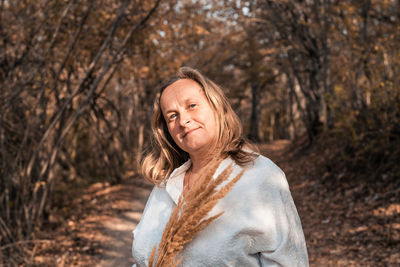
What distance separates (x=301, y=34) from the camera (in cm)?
1084

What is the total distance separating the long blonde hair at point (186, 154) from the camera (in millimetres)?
1508

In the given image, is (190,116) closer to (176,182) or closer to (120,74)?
(176,182)

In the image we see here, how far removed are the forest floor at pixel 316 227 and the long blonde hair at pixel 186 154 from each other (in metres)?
2.31

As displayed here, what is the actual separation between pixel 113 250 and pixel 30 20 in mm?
3646

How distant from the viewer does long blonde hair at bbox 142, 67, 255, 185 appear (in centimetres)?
151

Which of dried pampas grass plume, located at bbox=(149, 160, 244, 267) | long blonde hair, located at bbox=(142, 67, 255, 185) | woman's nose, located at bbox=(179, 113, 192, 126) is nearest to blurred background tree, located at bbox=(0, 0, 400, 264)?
long blonde hair, located at bbox=(142, 67, 255, 185)

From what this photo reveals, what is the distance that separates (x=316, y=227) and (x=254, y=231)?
16.1 feet

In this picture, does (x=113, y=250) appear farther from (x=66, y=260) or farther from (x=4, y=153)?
(x=4, y=153)

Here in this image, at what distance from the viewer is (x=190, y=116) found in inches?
59.1

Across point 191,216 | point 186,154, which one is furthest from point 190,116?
point 191,216

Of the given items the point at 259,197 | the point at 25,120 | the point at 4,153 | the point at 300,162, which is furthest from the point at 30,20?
the point at 300,162

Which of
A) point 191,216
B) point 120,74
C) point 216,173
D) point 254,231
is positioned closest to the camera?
point 191,216

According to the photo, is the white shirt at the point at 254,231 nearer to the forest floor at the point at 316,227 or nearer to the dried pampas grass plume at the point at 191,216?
the dried pampas grass plume at the point at 191,216

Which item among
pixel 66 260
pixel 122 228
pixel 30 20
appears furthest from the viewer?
pixel 122 228
